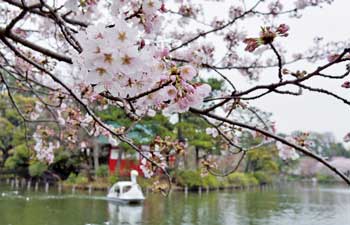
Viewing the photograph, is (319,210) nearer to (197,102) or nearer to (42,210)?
(42,210)

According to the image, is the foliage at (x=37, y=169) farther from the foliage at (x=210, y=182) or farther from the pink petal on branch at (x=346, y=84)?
the pink petal on branch at (x=346, y=84)

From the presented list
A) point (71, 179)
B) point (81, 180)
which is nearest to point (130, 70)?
point (81, 180)

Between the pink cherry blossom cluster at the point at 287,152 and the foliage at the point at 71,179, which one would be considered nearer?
the pink cherry blossom cluster at the point at 287,152

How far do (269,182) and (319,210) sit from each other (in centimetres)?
1269

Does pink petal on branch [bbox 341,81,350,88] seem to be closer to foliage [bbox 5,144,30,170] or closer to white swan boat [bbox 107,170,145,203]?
white swan boat [bbox 107,170,145,203]

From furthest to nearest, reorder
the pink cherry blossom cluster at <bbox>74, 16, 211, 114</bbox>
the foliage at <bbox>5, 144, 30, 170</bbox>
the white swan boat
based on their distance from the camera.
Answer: the foliage at <bbox>5, 144, 30, 170</bbox> → the white swan boat → the pink cherry blossom cluster at <bbox>74, 16, 211, 114</bbox>

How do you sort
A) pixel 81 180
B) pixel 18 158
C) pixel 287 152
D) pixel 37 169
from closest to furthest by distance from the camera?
pixel 287 152 → pixel 81 180 → pixel 37 169 → pixel 18 158

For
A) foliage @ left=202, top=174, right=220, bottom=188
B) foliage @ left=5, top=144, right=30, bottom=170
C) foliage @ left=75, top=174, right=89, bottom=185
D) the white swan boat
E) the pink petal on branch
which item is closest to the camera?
the pink petal on branch

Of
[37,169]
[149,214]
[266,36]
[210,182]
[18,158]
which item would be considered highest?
[18,158]

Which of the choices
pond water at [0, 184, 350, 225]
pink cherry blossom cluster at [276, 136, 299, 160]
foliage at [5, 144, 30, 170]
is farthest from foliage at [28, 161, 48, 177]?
pink cherry blossom cluster at [276, 136, 299, 160]

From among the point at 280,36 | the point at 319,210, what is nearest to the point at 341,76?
the point at 280,36

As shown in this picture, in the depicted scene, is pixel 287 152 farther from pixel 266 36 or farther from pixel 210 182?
pixel 210 182

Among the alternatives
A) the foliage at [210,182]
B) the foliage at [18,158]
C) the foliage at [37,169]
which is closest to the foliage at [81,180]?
the foliage at [37,169]

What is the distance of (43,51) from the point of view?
1207mm
